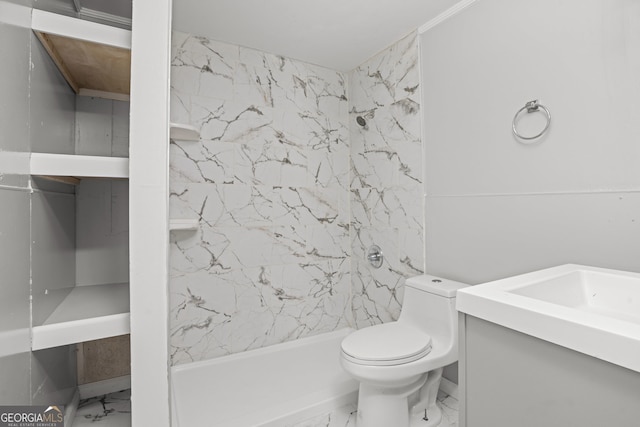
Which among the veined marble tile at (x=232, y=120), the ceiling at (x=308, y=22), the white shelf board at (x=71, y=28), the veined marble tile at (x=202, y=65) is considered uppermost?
the ceiling at (x=308, y=22)

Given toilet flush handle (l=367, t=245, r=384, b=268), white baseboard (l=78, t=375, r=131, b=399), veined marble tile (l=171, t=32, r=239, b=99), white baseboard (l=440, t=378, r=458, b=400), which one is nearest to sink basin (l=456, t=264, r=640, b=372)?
white baseboard (l=440, t=378, r=458, b=400)

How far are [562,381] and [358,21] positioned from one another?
2064 mm

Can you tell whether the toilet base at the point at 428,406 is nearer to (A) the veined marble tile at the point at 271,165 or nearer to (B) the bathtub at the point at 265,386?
(B) the bathtub at the point at 265,386

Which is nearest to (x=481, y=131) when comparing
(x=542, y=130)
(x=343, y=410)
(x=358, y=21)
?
(x=542, y=130)

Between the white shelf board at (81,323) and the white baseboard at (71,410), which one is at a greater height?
the white shelf board at (81,323)

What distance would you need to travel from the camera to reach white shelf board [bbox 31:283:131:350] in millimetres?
862

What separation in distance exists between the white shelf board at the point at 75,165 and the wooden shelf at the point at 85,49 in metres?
0.34

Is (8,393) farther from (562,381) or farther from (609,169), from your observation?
(609,169)

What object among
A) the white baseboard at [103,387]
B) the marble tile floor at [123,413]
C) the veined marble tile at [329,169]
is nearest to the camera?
the marble tile floor at [123,413]

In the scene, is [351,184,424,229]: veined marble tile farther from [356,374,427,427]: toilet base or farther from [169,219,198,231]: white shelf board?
[169,219,198,231]: white shelf board

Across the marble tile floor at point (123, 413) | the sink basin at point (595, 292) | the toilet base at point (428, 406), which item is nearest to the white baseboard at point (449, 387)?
the marble tile floor at point (123, 413)

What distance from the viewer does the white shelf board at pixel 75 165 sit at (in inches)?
33.8

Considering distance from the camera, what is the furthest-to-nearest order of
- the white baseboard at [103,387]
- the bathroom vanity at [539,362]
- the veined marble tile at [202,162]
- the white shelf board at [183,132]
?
the veined marble tile at [202,162]
the white shelf board at [183,132]
the white baseboard at [103,387]
the bathroom vanity at [539,362]

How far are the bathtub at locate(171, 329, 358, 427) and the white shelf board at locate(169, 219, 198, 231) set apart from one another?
91 cm
